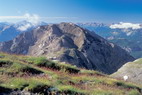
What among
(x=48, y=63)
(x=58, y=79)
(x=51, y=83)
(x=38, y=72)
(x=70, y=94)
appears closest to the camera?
(x=70, y=94)

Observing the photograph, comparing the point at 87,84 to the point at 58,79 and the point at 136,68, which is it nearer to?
the point at 58,79

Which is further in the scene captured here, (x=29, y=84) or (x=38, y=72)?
(x=38, y=72)

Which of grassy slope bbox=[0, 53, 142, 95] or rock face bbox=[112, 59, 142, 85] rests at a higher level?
grassy slope bbox=[0, 53, 142, 95]

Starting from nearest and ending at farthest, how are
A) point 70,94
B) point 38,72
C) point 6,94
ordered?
point 6,94 → point 70,94 → point 38,72

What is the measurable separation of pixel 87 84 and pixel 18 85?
5756mm

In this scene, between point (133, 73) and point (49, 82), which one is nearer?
point (49, 82)

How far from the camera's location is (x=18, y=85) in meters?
14.6

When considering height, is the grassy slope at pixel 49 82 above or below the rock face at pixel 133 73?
above

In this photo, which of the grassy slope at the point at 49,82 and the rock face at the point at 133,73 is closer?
the grassy slope at the point at 49,82

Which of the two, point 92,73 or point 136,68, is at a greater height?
point 92,73

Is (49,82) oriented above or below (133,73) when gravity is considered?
above

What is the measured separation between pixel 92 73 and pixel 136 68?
2543 cm

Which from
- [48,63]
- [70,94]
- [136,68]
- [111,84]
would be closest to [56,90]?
[70,94]

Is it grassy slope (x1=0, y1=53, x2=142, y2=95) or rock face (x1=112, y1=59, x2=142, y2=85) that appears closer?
grassy slope (x1=0, y1=53, x2=142, y2=95)
